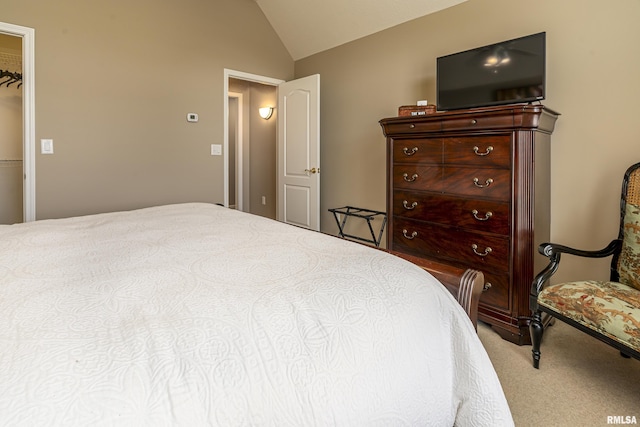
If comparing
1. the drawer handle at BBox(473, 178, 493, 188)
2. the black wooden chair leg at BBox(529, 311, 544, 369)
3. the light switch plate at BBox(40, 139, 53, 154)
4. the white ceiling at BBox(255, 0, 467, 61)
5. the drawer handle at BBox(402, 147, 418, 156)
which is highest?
the white ceiling at BBox(255, 0, 467, 61)

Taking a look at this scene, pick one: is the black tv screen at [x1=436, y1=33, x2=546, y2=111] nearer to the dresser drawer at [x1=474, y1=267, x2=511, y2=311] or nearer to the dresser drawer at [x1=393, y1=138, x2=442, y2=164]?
Result: the dresser drawer at [x1=393, y1=138, x2=442, y2=164]

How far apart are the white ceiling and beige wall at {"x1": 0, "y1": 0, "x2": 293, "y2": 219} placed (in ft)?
1.19

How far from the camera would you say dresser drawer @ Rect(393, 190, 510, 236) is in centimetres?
221

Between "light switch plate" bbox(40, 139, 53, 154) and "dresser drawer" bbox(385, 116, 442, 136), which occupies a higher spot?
"dresser drawer" bbox(385, 116, 442, 136)

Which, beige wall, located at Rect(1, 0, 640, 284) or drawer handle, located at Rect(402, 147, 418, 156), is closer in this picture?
beige wall, located at Rect(1, 0, 640, 284)

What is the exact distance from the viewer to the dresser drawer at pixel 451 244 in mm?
2229

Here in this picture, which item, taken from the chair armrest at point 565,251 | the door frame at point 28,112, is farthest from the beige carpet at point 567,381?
the door frame at point 28,112

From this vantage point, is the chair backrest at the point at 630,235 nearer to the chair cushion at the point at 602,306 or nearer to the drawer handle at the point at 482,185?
the chair cushion at the point at 602,306

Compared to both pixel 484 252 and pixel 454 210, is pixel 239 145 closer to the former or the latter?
pixel 454 210

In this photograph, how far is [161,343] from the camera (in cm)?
64

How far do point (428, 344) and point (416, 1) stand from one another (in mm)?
3157

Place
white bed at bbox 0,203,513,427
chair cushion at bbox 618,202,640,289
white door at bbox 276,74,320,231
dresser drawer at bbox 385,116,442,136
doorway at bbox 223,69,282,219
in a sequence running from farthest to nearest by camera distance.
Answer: doorway at bbox 223,69,282,219, white door at bbox 276,74,320,231, dresser drawer at bbox 385,116,442,136, chair cushion at bbox 618,202,640,289, white bed at bbox 0,203,513,427

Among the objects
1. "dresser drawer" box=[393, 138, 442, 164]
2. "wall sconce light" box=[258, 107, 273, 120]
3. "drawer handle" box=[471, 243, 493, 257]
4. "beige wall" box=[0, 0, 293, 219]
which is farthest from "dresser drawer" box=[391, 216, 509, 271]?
"wall sconce light" box=[258, 107, 273, 120]

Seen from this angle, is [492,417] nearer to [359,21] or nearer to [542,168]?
[542,168]
